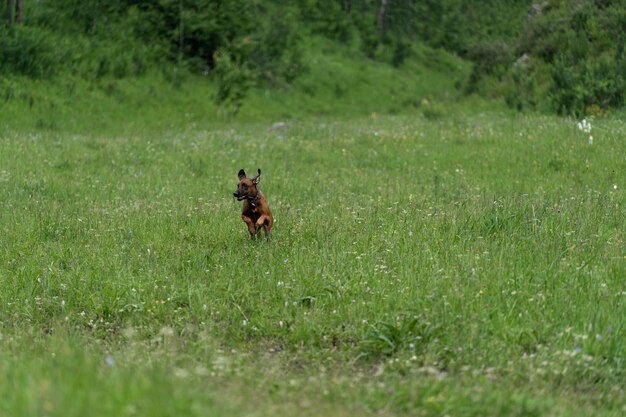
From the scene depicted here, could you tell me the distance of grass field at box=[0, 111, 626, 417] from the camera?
4578 millimetres

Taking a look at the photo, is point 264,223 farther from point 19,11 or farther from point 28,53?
point 19,11

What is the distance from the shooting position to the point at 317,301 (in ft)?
22.9

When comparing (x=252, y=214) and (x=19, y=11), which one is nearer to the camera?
(x=252, y=214)

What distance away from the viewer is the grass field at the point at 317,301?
15.0ft

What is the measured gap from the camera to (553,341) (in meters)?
5.86

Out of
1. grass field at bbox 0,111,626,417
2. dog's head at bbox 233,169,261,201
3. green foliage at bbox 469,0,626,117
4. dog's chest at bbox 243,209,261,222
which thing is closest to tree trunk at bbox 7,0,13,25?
grass field at bbox 0,111,626,417

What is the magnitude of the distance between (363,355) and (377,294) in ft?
3.43

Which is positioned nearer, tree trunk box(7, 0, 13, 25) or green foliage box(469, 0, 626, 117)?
green foliage box(469, 0, 626, 117)

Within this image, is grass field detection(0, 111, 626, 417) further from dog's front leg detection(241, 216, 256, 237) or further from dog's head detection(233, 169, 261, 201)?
dog's head detection(233, 169, 261, 201)

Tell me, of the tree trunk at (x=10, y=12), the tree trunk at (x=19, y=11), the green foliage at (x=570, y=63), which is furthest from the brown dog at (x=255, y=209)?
the tree trunk at (x=19, y=11)

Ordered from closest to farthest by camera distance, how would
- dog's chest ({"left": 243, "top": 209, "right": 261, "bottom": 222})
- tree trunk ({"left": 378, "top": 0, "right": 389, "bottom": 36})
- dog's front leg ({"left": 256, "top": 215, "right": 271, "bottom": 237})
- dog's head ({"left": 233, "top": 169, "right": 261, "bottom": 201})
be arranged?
1. dog's head ({"left": 233, "top": 169, "right": 261, "bottom": 201})
2. dog's front leg ({"left": 256, "top": 215, "right": 271, "bottom": 237})
3. dog's chest ({"left": 243, "top": 209, "right": 261, "bottom": 222})
4. tree trunk ({"left": 378, "top": 0, "right": 389, "bottom": 36})

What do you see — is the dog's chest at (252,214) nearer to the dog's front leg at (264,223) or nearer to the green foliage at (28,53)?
the dog's front leg at (264,223)

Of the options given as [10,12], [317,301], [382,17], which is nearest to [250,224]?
[317,301]

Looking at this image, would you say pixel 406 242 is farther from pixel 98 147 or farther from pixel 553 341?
pixel 98 147
